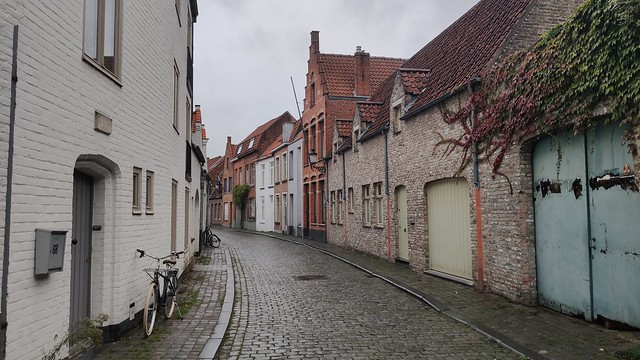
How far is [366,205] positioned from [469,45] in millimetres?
7732

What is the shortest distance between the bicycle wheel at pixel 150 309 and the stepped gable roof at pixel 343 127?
55.5ft

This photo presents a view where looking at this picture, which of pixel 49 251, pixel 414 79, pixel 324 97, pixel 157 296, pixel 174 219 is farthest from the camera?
pixel 324 97

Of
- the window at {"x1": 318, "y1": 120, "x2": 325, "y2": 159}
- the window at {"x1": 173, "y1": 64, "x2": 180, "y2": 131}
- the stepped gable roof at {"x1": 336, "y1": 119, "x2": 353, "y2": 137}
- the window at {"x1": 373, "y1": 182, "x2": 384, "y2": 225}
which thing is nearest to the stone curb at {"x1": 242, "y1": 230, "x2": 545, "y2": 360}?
the window at {"x1": 373, "y1": 182, "x2": 384, "y2": 225}

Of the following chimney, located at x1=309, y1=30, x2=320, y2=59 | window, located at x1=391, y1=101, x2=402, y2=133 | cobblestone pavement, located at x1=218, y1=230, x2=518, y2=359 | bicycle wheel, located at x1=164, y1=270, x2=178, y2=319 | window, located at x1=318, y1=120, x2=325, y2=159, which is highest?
chimney, located at x1=309, y1=30, x2=320, y2=59

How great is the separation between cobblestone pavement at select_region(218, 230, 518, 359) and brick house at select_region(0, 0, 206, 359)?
189 centimetres

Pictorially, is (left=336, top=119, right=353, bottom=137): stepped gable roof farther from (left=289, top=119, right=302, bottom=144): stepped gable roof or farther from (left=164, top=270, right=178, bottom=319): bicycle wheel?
(left=164, top=270, right=178, bottom=319): bicycle wheel

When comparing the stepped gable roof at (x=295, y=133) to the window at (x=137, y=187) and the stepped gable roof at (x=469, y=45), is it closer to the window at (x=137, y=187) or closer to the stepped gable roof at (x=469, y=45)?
the stepped gable roof at (x=469, y=45)

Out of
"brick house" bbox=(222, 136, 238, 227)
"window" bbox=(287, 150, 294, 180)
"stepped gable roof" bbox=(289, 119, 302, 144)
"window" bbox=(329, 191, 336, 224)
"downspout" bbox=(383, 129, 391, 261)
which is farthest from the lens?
"brick house" bbox=(222, 136, 238, 227)

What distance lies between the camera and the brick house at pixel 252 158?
44.2 m

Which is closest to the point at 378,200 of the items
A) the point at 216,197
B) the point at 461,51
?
the point at 461,51

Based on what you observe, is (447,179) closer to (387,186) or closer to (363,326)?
(387,186)

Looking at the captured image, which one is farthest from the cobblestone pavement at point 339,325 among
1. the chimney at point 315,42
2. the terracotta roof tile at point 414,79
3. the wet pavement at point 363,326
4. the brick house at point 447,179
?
the chimney at point 315,42

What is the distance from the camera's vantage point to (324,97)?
1085 inches

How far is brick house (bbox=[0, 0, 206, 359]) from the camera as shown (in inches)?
172
